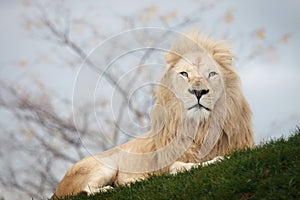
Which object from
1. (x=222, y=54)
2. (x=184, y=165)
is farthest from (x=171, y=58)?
(x=184, y=165)

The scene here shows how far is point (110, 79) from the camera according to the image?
1281cm

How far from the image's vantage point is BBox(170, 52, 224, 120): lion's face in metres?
8.73

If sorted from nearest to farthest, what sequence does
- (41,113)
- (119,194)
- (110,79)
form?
(119,194)
(110,79)
(41,113)

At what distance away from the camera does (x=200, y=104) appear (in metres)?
8.79

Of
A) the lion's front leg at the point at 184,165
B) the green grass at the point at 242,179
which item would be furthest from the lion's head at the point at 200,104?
the green grass at the point at 242,179

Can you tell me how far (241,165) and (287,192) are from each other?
77 centimetres

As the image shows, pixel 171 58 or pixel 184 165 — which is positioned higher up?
pixel 171 58

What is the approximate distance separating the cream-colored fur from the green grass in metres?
0.75

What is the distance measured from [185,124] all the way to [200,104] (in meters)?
0.32

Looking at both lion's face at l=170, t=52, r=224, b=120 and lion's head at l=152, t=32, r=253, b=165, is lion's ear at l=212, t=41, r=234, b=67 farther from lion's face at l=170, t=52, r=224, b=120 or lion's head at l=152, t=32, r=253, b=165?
lion's face at l=170, t=52, r=224, b=120

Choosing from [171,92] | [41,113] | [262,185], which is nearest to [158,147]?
[171,92]

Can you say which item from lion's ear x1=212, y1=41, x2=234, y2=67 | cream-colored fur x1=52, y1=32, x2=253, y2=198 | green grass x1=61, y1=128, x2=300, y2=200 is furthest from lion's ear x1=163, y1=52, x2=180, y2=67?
green grass x1=61, y1=128, x2=300, y2=200

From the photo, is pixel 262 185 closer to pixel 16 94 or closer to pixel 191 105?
pixel 191 105

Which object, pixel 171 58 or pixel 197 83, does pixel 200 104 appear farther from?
pixel 171 58
